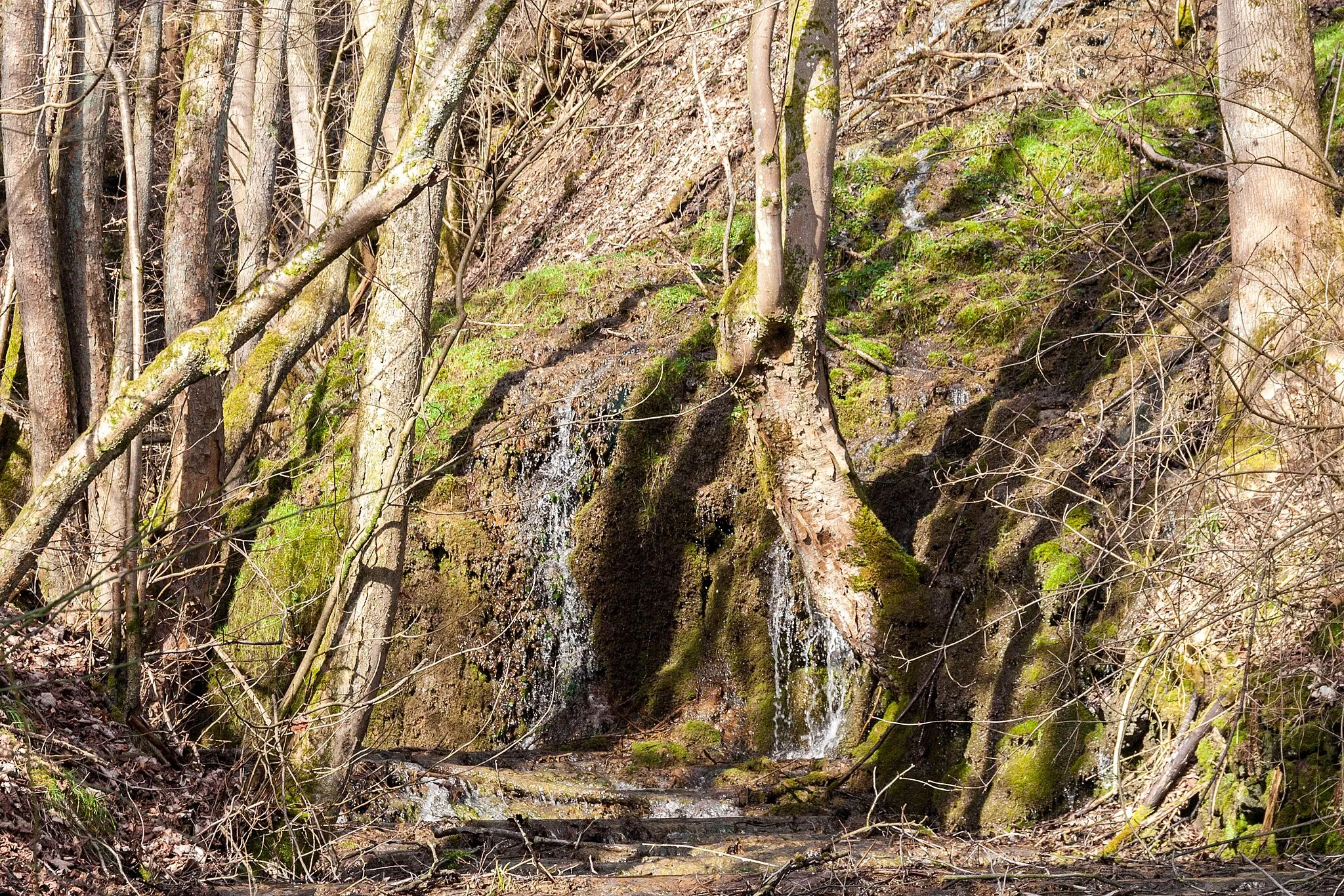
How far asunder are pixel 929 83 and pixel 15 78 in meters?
9.50

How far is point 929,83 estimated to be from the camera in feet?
44.2

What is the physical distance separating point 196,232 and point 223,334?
4741 millimetres

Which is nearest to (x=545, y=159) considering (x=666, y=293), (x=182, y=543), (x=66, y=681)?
(x=666, y=293)

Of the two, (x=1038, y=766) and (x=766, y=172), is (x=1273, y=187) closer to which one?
(x=766, y=172)

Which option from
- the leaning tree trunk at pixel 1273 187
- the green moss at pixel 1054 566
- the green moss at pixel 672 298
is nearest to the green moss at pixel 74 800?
the green moss at pixel 1054 566

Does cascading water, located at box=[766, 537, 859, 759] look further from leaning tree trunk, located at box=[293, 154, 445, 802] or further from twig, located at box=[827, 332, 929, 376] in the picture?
leaning tree trunk, located at box=[293, 154, 445, 802]

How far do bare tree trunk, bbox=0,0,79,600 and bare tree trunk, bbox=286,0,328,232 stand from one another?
3614mm

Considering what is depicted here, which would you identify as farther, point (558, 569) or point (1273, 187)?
point (558, 569)

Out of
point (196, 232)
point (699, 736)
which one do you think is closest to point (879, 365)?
point (699, 736)

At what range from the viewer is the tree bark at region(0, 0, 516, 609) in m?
4.55

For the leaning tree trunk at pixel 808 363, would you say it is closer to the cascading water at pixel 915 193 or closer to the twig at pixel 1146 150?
the twig at pixel 1146 150

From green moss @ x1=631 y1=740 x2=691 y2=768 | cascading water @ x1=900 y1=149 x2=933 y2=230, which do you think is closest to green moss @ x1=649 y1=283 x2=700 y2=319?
cascading water @ x1=900 y1=149 x2=933 y2=230

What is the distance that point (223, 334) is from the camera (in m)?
4.69

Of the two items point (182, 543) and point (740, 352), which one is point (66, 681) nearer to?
point (182, 543)
